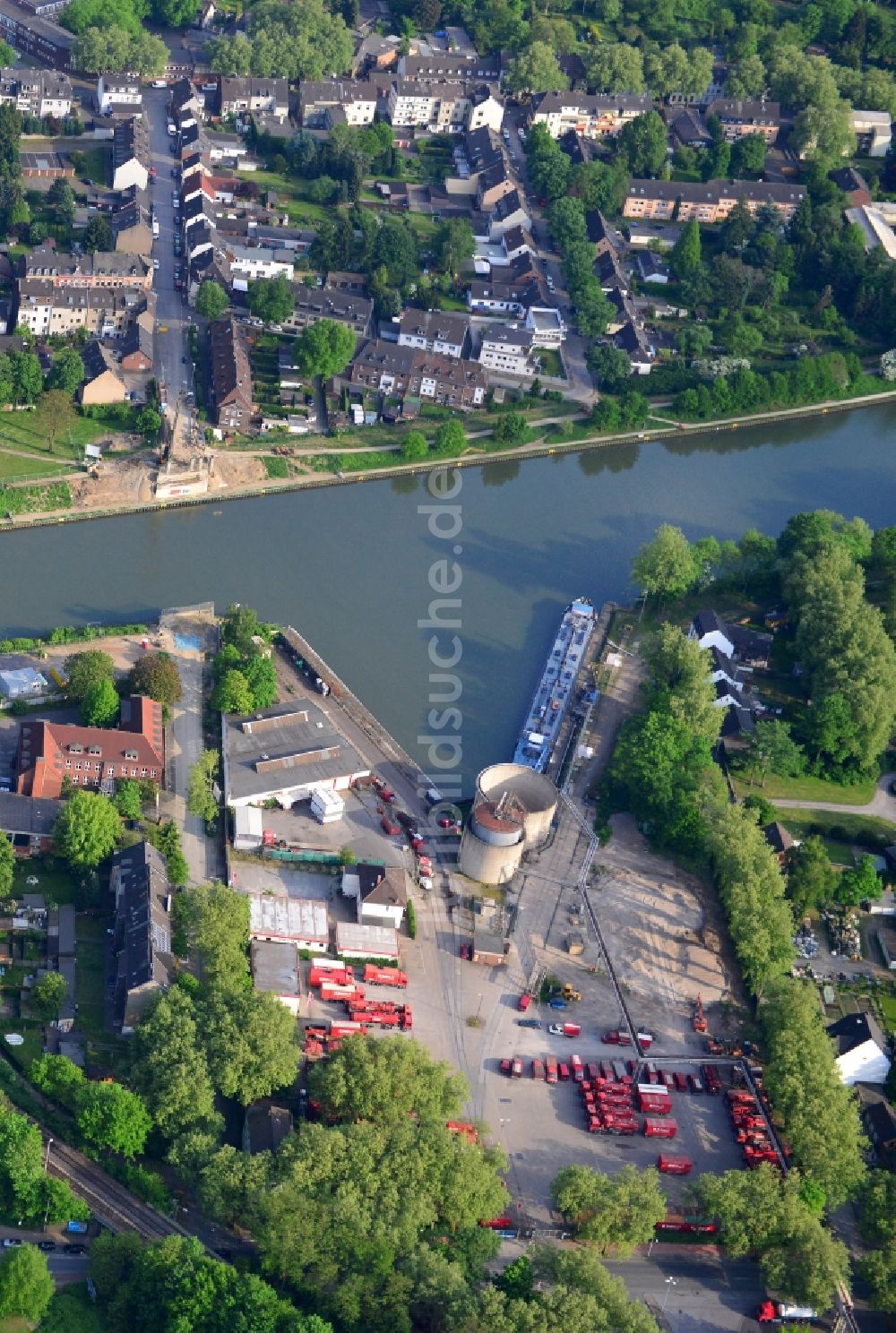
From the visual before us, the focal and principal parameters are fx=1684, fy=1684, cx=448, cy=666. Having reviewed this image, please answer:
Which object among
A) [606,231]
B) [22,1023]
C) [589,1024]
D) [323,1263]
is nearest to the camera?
[323,1263]

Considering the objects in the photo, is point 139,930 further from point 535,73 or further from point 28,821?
point 535,73

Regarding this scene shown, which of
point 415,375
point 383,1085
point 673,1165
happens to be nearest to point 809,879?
point 673,1165

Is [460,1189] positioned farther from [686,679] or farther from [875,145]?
[875,145]

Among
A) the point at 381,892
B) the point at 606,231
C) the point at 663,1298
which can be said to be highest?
the point at 606,231

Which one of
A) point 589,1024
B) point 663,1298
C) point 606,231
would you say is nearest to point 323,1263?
point 663,1298

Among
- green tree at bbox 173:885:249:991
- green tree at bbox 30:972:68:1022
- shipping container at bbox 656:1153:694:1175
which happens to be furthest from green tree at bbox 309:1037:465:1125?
green tree at bbox 30:972:68:1022

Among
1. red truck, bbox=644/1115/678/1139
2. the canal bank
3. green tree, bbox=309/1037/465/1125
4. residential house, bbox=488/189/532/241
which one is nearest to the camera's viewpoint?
green tree, bbox=309/1037/465/1125

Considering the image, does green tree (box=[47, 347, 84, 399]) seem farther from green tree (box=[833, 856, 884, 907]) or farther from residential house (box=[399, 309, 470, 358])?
green tree (box=[833, 856, 884, 907])
